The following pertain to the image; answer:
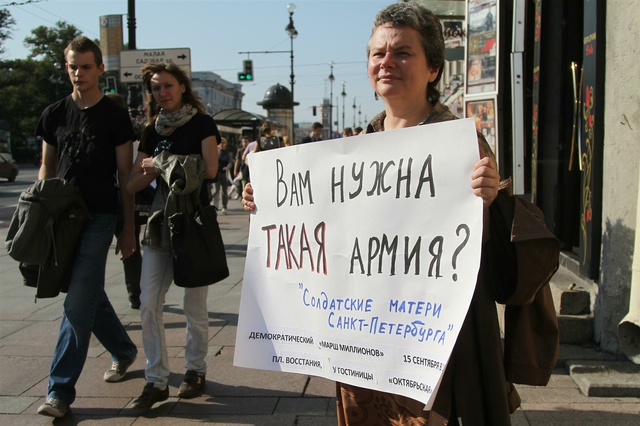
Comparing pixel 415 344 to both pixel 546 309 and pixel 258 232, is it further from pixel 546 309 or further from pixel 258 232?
pixel 258 232

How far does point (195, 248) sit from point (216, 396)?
96cm

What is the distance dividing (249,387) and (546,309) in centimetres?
273

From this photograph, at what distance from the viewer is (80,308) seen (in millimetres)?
3922

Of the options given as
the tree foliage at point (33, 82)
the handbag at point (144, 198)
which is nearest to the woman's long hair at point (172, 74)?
the handbag at point (144, 198)

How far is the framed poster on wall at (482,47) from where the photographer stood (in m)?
6.71

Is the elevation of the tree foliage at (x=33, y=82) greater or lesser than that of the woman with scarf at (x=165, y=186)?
greater

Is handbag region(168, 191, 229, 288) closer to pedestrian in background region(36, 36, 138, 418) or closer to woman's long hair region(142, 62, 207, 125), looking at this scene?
pedestrian in background region(36, 36, 138, 418)

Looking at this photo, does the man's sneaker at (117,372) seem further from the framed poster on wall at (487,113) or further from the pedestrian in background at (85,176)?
the framed poster on wall at (487,113)

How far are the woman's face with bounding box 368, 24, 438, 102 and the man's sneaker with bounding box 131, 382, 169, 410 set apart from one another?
100 inches

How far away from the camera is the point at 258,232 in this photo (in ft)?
8.71

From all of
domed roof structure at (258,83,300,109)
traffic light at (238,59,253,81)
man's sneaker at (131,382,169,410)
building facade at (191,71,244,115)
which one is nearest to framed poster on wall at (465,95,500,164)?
man's sneaker at (131,382,169,410)

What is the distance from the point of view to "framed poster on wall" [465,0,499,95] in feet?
22.0

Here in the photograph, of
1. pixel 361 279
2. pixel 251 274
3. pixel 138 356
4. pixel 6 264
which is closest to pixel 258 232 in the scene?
pixel 251 274

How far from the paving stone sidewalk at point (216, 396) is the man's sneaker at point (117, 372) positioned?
0.19ft
